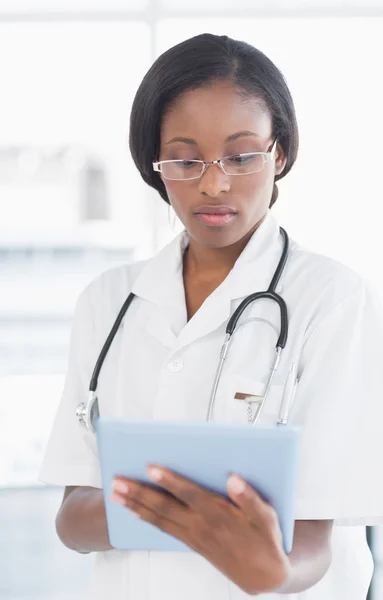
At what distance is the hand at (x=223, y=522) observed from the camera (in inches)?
29.7

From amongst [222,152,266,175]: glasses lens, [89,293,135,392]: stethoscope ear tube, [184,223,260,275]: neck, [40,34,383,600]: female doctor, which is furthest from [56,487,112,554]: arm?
[222,152,266,175]: glasses lens

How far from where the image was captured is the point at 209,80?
105 cm

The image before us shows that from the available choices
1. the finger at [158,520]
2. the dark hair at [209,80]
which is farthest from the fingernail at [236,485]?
the dark hair at [209,80]

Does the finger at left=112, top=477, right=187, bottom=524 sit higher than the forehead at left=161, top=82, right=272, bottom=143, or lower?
lower

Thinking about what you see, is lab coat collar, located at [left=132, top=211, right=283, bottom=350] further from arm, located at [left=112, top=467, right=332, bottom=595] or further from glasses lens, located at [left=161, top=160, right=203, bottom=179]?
arm, located at [left=112, top=467, right=332, bottom=595]

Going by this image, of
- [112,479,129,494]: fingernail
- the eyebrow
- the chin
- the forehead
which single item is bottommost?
[112,479,129,494]: fingernail

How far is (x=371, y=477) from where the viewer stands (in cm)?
95

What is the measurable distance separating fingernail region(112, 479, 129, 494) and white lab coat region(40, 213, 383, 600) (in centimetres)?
24

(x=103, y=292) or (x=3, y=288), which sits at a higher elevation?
(x=103, y=292)

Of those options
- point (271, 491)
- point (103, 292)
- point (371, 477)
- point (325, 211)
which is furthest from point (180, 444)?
point (325, 211)

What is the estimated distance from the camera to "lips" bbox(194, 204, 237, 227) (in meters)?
1.04

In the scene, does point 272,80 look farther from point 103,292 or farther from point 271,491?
point 271,491

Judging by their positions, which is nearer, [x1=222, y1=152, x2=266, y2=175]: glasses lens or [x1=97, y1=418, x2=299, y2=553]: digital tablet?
[x1=97, y1=418, x2=299, y2=553]: digital tablet

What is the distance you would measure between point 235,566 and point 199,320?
0.39 meters
